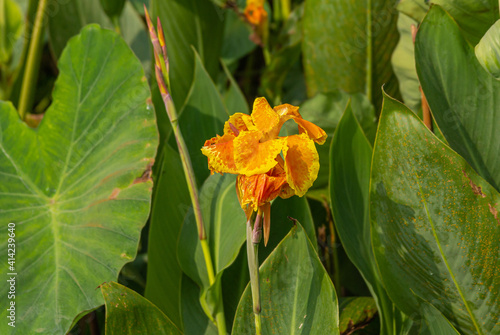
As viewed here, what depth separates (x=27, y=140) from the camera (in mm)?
975

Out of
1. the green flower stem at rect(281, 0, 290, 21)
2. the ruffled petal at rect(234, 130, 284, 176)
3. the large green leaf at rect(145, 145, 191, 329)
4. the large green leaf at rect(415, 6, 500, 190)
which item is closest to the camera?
the ruffled petal at rect(234, 130, 284, 176)

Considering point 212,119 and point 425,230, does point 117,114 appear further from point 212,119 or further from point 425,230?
point 425,230

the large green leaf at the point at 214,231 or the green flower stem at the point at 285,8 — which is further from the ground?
the green flower stem at the point at 285,8

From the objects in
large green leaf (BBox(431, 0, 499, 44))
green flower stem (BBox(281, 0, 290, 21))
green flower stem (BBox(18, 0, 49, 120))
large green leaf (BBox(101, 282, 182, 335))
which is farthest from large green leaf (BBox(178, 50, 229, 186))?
green flower stem (BBox(281, 0, 290, 21))

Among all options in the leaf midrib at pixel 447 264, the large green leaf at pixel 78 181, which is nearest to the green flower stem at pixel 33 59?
the large green leaf at pixel 78 181

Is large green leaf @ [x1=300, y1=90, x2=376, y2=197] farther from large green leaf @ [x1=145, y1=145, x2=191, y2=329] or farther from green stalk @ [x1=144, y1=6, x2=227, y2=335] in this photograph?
green stalk @ [x1=144, y1=6, x2=227, y2=335]

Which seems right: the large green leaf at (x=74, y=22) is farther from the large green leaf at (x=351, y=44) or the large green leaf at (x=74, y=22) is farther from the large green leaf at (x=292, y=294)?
the large green leaf at (x=292, y=294)

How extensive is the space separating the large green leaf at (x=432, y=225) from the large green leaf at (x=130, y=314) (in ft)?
1.13

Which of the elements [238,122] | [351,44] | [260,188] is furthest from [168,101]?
[351,44]

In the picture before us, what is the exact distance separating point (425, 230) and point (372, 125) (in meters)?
0.45

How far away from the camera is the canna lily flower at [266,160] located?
1.82 feet

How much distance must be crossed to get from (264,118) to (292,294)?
27 cm

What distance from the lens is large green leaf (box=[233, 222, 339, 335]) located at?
0.70 metres

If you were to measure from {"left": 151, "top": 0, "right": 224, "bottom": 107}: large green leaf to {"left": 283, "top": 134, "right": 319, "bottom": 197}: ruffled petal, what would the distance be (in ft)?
2.37
